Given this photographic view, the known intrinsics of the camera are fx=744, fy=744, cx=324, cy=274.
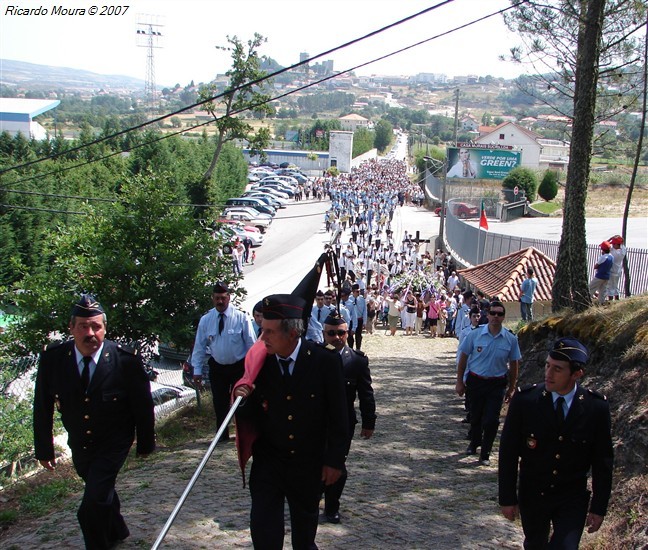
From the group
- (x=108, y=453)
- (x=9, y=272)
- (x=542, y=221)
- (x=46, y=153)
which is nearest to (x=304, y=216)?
(x=542, y=221)

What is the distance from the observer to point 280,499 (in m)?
4.55

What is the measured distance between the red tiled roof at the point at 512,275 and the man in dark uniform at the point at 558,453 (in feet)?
52.3

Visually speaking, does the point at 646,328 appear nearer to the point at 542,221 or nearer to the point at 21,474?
the point at 21,474

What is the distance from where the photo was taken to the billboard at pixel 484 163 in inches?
2743

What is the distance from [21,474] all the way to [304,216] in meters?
50.3

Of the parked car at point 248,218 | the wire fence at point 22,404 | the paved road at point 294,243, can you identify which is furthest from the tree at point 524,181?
the wire fence at point 22,404

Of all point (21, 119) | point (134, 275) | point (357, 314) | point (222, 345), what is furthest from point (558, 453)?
point (21, 119)

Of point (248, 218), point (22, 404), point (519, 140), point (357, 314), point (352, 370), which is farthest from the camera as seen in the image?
point (519, 140)

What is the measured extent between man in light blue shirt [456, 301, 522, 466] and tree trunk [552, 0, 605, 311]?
15.9 ft

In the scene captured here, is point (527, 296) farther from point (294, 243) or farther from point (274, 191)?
point (274, 191)

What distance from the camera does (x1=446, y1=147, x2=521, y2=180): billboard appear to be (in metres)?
69.7

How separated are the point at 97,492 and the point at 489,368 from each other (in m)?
4.57

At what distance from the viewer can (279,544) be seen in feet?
14.5

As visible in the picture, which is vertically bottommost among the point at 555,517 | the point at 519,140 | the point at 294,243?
the point at 294,243
